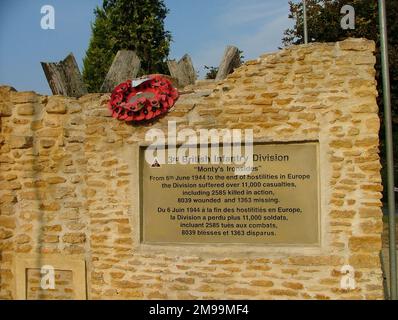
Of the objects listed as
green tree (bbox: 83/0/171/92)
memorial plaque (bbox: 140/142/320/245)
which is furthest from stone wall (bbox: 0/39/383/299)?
green tree (bbox: 83/0/171/92)

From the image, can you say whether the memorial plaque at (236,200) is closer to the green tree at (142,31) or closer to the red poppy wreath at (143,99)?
the red poppy wreath at (143,99)

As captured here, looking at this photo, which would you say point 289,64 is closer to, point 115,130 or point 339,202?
point 339,202

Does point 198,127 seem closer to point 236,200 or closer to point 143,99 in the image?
point 143,99

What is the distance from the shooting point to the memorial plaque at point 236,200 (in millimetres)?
4328

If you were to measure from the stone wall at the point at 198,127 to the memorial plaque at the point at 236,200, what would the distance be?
108 millimetres

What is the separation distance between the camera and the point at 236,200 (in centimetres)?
447

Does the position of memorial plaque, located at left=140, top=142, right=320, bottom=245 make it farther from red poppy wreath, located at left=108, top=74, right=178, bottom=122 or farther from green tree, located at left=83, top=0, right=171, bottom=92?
green tree, located at left=83, top=0, right=171, bottom=92

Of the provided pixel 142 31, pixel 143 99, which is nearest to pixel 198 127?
pixel 143 99

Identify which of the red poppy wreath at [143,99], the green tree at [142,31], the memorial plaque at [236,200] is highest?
the green tree at [142,31]

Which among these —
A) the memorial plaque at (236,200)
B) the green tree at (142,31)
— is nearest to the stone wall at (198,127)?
the memorial plaque at (236,200)

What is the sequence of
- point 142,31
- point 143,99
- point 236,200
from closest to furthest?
1. point 236,200
2. point 143,99
3. point 142,31

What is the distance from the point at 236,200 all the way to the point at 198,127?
0.91 metres

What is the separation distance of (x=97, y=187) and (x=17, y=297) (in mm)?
1714
